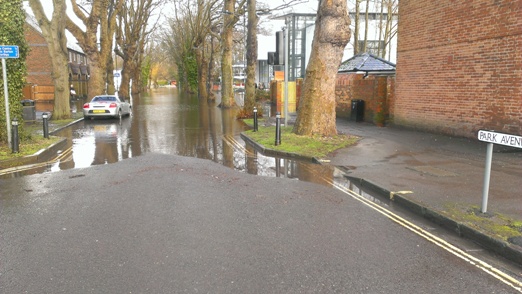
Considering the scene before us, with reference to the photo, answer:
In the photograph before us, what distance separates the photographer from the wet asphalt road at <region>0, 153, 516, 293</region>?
3.97 meters

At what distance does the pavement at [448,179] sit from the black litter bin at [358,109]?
5251mm

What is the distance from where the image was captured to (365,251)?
4781mm

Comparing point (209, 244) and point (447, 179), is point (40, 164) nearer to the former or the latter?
point (209, 244)

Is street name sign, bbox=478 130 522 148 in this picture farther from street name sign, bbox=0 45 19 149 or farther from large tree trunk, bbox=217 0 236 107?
large tree trunk, bbox=217 0 236 107

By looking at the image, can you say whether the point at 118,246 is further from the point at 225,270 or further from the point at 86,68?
the point at 86,68

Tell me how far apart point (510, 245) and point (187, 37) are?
48.2 metres

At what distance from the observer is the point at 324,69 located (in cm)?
1297

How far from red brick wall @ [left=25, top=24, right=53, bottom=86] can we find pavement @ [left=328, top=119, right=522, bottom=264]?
1484 inches

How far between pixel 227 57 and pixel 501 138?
2506 centimetres

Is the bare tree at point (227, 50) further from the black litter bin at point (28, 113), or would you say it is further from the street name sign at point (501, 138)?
the street name sign at point (501, 138)

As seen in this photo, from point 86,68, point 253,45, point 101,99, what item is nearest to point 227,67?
point 253,45

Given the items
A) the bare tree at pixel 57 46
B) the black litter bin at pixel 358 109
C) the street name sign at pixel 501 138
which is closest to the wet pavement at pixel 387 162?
the street name sign at pixel 501 138

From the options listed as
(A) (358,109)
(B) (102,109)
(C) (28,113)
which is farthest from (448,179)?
(B) (102,109)

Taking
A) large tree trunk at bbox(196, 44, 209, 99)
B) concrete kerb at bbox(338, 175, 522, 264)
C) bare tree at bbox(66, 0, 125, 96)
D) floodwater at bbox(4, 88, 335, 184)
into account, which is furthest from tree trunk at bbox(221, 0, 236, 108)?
concrete kerb at bbox(338, 175, 522, 264)
